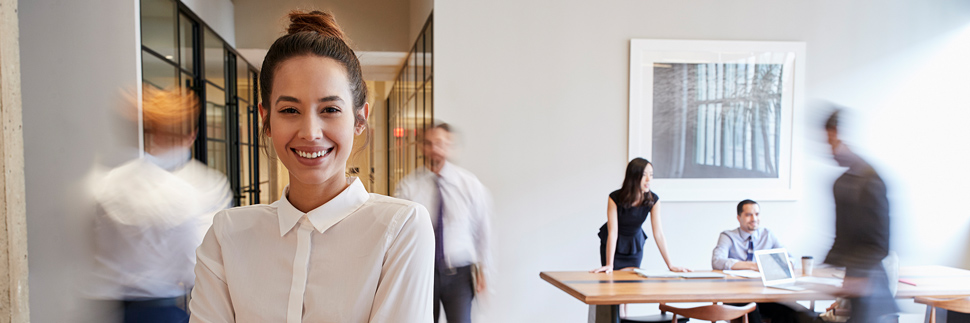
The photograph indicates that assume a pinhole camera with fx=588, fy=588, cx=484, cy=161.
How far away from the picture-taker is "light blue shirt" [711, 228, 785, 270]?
4.07m

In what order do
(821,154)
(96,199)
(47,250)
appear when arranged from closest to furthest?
(96,199) → (821,154) → (47,250)

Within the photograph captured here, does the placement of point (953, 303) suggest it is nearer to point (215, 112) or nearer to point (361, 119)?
point (361, 119)

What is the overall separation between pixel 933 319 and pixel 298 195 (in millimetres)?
4267

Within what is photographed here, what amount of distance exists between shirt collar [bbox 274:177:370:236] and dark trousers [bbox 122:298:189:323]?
176 centimetres

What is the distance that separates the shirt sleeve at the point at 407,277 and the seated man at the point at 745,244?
3.47m

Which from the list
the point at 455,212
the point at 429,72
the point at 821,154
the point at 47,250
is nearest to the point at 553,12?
the point at 429,72

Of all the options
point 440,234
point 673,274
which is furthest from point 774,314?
point 440,234

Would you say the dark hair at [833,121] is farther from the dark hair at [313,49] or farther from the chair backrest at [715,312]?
the dark hair at [313,49]

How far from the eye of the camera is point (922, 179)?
16.1ft

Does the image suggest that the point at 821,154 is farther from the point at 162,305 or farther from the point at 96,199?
the point at 96,199

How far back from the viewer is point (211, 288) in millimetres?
1043

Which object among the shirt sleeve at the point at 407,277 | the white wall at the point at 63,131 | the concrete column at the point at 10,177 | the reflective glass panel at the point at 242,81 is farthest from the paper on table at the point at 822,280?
the reflective glass panel at the point at 242,81

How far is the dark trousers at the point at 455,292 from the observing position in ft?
10.7

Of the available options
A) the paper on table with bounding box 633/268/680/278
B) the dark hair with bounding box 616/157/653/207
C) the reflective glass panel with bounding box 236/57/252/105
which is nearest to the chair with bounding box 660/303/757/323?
the paper on table with bounding box 633/268/680/278
